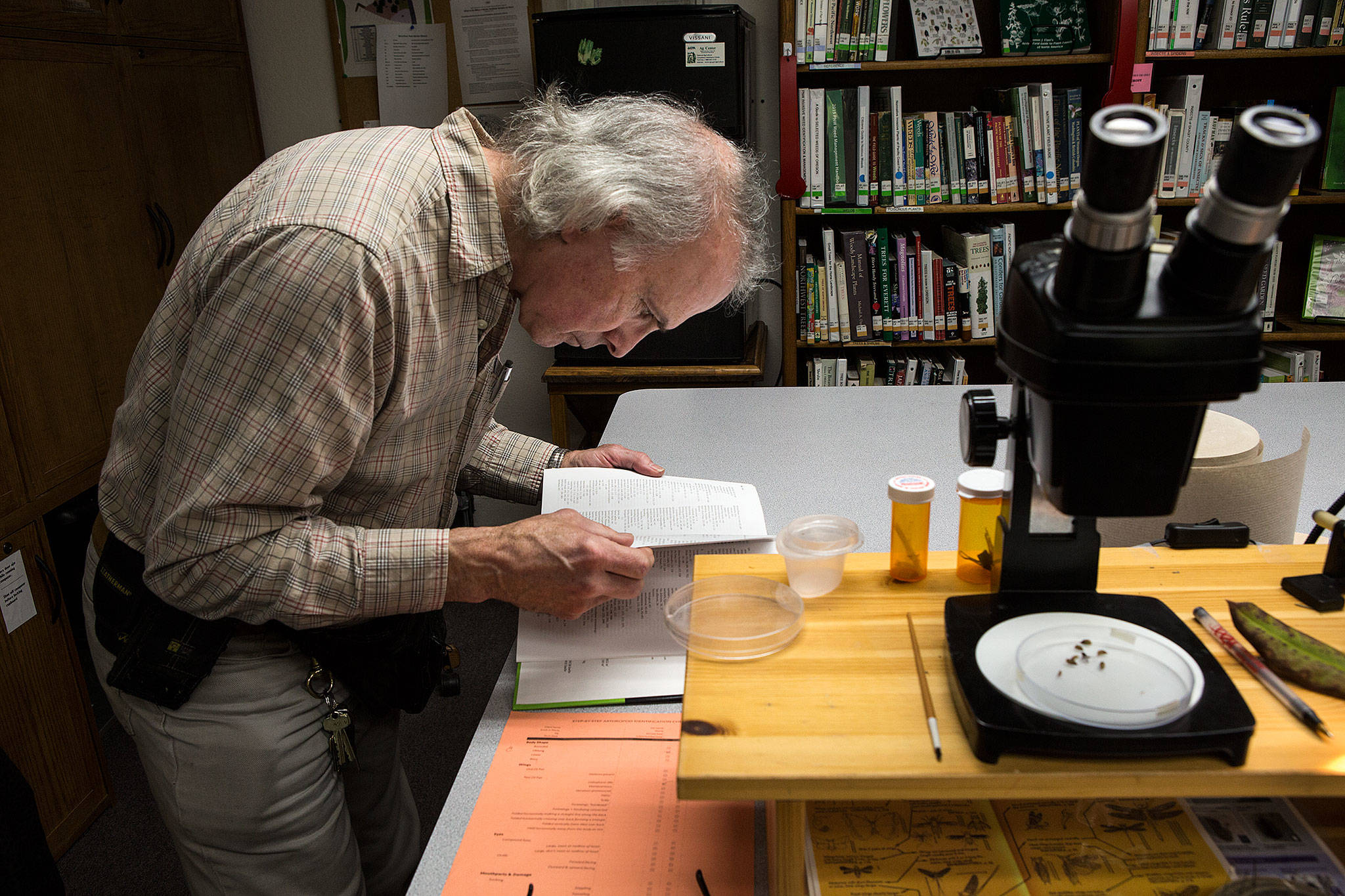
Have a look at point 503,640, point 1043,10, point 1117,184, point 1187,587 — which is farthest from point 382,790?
point 1043,10

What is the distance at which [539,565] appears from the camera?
0.97 meters

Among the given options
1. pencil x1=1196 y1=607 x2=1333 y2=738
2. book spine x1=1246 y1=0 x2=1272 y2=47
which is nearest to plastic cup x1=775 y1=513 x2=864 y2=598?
pencil x1=1196 y1=607 x2=1333 y2=738

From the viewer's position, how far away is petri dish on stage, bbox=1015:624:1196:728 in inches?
23.5

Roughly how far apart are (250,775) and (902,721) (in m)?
0.77

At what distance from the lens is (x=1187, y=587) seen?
0.79 metres

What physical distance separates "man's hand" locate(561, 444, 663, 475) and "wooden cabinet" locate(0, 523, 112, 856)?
1.33 m

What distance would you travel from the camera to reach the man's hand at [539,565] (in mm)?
971

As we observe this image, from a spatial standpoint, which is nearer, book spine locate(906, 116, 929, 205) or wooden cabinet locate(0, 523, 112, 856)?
wooden cabinet locate(0, 523, 112, 856)

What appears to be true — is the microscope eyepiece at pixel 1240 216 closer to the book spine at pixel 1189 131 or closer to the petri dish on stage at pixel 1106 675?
the petri dish on stage at pixel 1106 675

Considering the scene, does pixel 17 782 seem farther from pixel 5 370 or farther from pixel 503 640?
pixel 503 640

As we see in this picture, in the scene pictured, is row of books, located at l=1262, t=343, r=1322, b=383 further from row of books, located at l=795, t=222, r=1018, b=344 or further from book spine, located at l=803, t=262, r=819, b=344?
book spine, located at l=803, t=262, r=819, b=344

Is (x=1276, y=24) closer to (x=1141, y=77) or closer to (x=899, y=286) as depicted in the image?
A: (x=1141, y=77)

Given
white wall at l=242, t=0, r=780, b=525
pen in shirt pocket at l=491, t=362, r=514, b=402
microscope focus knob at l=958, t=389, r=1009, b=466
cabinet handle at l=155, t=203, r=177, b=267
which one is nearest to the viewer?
microscope focus knob at l=958, t=389, r=1009, b=466

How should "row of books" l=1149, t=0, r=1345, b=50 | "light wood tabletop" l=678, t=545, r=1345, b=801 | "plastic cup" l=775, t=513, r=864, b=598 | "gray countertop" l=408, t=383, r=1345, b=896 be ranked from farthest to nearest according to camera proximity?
"row of books" l=1149, t=0, r=1345, b=50 → "gray countertop" l=408, t=383, r=1345, b=896 → "plastic cup" l=775, t=513, r=864, b=598 → "light wood tabletop" l=678, t=545, r=1345, b=801
